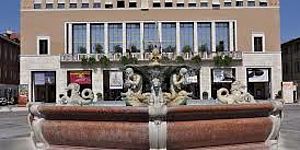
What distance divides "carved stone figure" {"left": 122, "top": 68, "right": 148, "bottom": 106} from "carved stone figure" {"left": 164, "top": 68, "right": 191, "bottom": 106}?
72 cm

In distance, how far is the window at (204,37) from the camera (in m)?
83.3

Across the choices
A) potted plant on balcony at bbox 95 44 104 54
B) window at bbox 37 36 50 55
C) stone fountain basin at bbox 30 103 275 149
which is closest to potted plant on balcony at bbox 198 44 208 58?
potted plant on balcony at bbox 95 44 104 54

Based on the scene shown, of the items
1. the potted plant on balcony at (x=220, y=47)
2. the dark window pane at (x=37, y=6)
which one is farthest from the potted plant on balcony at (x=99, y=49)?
the potted plant on balcony at (x=220, y=47)

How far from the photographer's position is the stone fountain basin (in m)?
9.97

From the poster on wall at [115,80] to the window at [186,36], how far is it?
11.5 metres

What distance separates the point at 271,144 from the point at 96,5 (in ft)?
244

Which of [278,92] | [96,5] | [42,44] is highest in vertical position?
[96,5]

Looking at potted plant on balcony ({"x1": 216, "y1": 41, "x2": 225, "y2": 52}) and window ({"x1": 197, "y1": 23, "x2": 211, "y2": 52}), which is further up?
window ({"x1": 197, "y1": 23, "x2": 211, "y2": 52})

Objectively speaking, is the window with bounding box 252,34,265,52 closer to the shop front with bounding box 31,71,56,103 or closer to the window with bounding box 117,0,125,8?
the window with bounding box 117,0,125,8

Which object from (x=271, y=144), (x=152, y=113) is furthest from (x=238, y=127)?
(x=152, y=113)

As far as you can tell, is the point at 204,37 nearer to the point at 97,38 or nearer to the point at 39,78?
the point at 97,38

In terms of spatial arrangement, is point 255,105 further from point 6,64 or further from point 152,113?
point 6,64

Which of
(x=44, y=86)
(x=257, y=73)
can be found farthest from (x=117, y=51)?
(x=257, y=73)

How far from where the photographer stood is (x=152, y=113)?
9.66 meters
